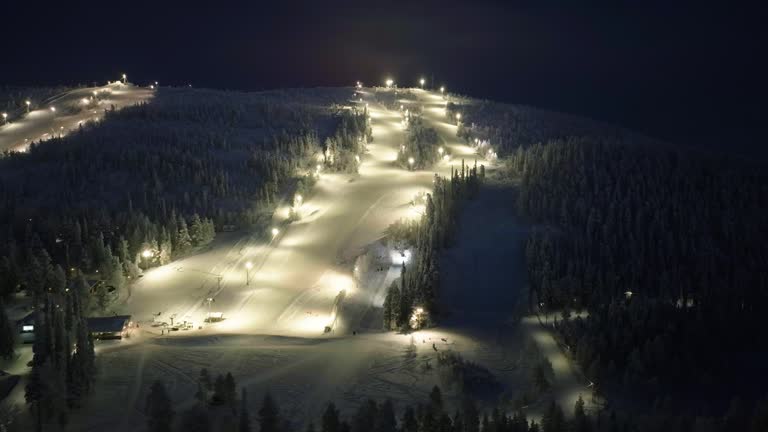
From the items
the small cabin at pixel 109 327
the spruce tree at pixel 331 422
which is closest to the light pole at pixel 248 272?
the small cabin at pixel 109 327

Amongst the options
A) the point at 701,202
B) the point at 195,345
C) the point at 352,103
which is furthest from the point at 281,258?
the point at 352,103

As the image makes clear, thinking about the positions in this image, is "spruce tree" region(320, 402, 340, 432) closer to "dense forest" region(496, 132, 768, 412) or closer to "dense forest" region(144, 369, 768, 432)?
"dense forest" region(144, 369, 768, 432)

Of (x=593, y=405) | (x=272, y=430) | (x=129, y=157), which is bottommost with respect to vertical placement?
(x=593, y=405)

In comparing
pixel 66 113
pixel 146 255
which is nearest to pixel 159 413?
pixel 146 255

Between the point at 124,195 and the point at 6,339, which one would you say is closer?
the point at 6,339

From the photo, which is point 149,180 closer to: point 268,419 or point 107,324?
point 107,324

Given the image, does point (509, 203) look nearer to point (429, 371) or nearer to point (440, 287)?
point (440, 287)
